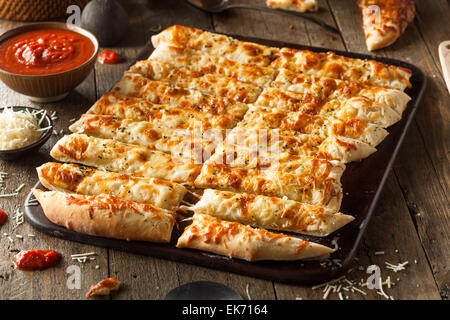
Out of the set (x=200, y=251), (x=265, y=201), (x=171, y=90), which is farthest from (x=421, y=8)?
(x=200, y=251)

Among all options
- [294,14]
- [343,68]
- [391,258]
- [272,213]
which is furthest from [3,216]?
[294,14]

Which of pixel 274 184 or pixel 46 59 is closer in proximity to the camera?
pixel 274 184

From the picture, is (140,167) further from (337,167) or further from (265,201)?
(337,167)

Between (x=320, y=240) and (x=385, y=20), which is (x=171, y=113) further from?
(x=385, y=20)

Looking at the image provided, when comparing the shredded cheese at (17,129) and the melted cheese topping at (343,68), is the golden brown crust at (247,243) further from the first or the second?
the melted cheese topping at (343,68)

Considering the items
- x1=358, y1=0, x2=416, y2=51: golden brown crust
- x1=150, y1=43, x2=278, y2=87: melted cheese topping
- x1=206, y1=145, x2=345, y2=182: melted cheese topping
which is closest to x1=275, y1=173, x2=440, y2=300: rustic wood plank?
x1=206, y1=145, x2=345, y2=182: melted cheese topping

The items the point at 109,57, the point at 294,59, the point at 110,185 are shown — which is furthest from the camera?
the point at 109,57

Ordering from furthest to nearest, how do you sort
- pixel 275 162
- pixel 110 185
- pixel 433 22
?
pixel 433 22 < pixel 275 162 < pixel 110 185

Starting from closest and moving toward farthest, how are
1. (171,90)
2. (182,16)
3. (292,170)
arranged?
(292,170) < (171,90) < (182,16)
